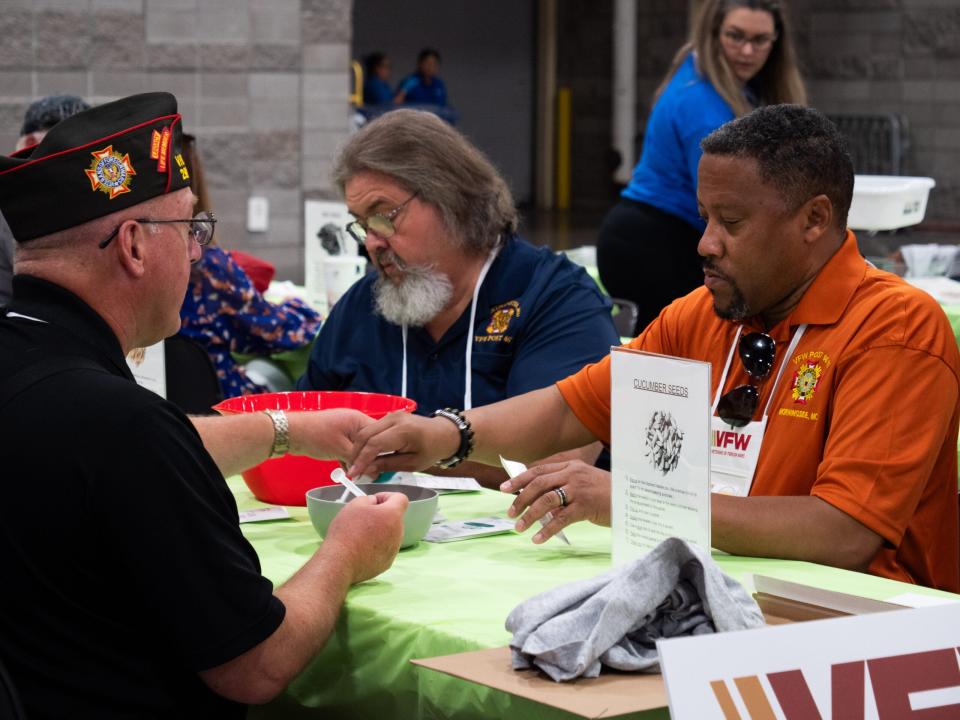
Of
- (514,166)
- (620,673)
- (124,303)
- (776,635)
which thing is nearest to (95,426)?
(124,303)

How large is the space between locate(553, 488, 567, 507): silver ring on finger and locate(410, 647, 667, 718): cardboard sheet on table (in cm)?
51

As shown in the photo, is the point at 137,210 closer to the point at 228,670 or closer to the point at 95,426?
the point at 95,426

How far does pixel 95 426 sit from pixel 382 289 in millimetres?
1506

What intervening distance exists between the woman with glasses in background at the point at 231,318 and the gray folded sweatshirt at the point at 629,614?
8.51 feet

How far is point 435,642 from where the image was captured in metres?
1.71

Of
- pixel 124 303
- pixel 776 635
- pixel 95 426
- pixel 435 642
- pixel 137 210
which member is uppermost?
pixel 137 210

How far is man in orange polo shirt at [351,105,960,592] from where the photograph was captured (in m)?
2.03

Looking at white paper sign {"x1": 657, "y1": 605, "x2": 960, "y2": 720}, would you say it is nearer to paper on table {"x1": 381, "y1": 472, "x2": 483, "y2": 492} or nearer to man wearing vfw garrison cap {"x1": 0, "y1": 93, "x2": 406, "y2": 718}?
man wearing vfw garrison cap {"x1": 0, "y1": 93, "x2": 406, "y2": 718}

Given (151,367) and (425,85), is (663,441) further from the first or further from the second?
(425,85)

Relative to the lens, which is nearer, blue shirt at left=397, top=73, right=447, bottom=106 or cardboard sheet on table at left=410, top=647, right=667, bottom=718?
cardboard sheet on table at left=410, top=647, right=667, bottom=718

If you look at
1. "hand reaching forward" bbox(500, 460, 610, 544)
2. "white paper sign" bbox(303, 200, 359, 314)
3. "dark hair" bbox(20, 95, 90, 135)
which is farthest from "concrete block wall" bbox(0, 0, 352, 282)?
"hand reaching forward" bbox(500, 460, 610, 544)

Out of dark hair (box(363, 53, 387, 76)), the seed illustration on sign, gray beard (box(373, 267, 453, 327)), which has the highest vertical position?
dark hair (box(363, 53, 387, 76))

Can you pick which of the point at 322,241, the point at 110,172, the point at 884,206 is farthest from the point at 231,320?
the point at 110,172

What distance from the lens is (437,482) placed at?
8.32 ft
